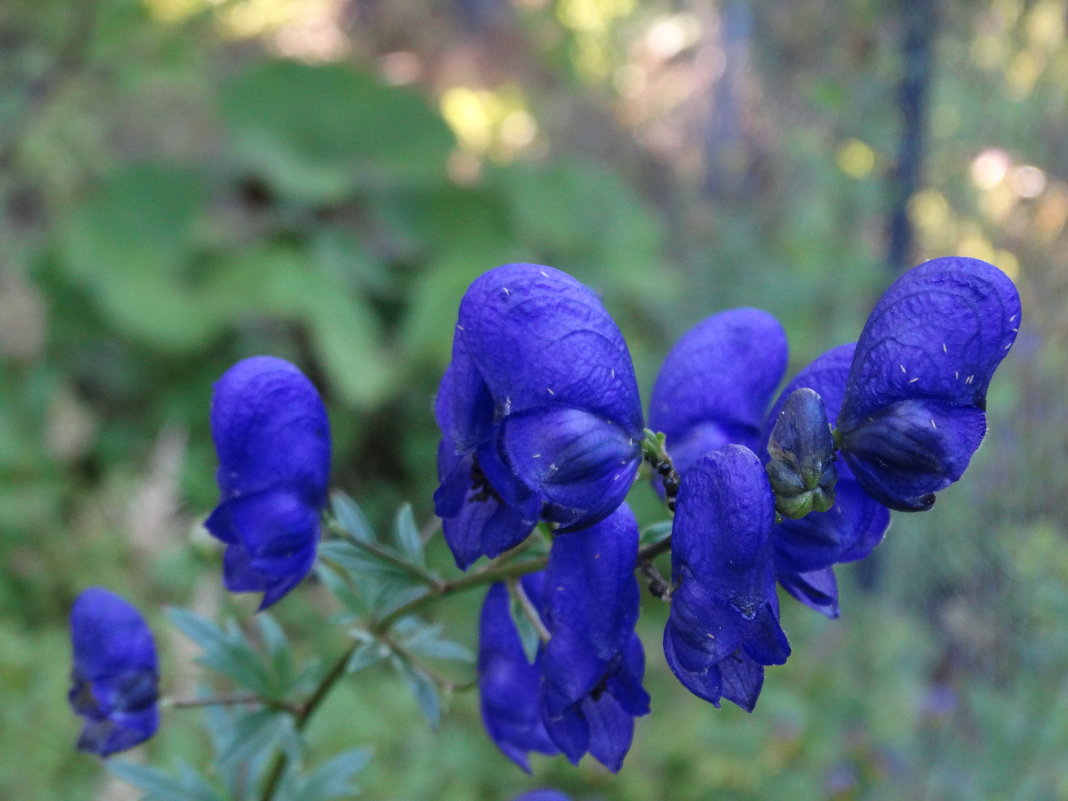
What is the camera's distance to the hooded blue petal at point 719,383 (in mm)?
985

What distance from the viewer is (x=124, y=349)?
4.09 metres

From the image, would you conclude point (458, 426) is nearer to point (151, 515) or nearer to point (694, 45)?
point (151, 515)

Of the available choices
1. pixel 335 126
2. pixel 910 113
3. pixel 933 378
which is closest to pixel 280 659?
pixel 933 378

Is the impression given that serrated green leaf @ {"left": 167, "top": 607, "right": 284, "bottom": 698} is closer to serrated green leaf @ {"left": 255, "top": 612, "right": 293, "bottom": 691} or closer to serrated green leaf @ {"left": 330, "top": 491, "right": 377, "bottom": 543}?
serrated green leaf @ {"left": 255, "top": 612, "right": 293, "bottom": 691}

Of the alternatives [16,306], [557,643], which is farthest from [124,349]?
[557,643]

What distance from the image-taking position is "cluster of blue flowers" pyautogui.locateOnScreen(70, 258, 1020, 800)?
2.42ft

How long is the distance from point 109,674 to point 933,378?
0.92 meters

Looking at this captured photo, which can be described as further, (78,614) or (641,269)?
(641,269)

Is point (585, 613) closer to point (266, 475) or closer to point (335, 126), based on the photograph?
point (266, 475)

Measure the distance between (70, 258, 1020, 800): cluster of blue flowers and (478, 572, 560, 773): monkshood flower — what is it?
0.39 ft

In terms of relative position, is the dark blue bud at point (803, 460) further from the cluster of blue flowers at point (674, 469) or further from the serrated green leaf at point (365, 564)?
the serrated green leaf at point (365, 564)

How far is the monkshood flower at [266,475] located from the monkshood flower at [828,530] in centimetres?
47

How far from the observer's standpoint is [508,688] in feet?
3.39

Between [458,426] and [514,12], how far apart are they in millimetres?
7069
